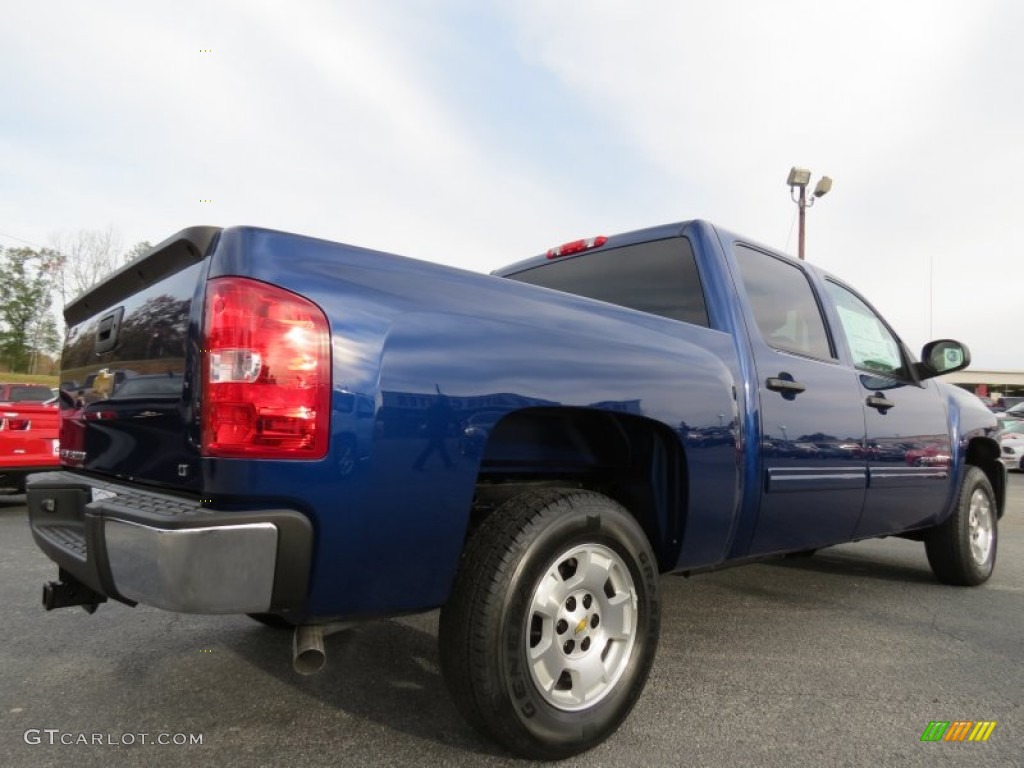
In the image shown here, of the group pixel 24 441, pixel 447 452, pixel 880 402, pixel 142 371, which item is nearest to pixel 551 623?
pixel 447 452

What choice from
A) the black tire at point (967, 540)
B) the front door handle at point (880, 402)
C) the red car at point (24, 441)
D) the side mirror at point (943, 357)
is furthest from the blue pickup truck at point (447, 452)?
the red car at point (24, 441)

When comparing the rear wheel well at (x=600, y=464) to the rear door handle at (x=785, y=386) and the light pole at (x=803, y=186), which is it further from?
the light pole at (x=803, y=186)

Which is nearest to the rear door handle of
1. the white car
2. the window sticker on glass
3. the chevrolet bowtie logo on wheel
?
the window sticker on glass

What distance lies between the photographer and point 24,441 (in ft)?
24.0

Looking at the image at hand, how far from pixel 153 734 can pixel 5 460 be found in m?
6.37

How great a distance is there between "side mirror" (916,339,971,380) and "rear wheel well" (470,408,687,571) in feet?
8.21

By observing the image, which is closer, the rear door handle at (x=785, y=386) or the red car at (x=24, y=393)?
the rear door handle at (x=785, y=386)

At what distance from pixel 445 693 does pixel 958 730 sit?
1.81 meters

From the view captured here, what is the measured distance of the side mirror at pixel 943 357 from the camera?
4125mm

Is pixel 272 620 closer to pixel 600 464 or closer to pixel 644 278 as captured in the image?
pixel 600 464

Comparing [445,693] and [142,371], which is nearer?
[142,371]

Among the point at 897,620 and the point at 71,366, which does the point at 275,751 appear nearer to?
the point at 71,366

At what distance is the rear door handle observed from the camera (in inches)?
116

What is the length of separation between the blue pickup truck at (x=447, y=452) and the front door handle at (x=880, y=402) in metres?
0.49
